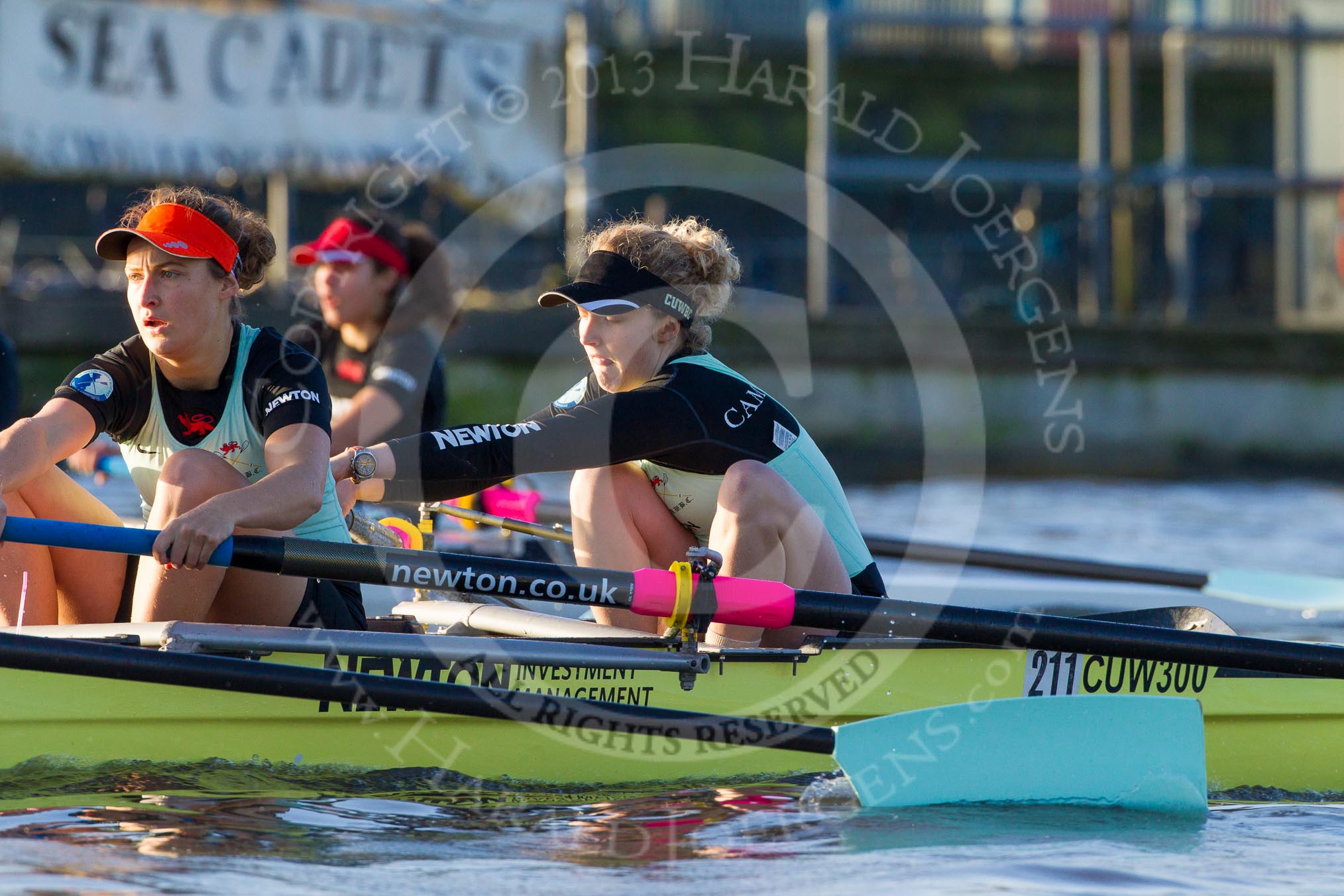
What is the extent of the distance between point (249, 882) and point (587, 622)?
1.30 metres

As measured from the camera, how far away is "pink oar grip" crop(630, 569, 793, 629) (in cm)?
346

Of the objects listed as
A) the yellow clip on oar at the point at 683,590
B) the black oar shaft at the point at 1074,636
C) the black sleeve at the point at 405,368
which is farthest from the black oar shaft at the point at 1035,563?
the yellow clip on oar at the point at 683,590

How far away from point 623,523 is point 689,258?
700mm

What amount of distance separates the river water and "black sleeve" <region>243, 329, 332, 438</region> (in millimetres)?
810

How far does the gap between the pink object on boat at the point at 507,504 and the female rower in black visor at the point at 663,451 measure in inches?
59.9

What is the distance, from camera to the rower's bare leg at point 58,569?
136 inches

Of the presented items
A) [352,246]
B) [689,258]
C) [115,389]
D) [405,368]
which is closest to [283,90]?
[352,246]

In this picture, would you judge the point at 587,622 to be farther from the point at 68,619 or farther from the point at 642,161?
the point at 642,161

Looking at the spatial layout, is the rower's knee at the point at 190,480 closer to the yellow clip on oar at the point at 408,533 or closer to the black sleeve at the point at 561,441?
the black sleeve at the point at 561,441

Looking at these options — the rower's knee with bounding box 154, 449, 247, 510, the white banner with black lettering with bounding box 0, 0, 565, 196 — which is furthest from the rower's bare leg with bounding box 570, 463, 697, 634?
the white banner with black lettering with bounding box 0, 0, 565, 196

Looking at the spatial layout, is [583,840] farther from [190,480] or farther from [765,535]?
[190,480]

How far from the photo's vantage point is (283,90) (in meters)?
10.8

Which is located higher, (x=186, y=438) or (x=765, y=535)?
(x=186, y=438)

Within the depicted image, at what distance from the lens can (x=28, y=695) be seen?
10.8 feet
